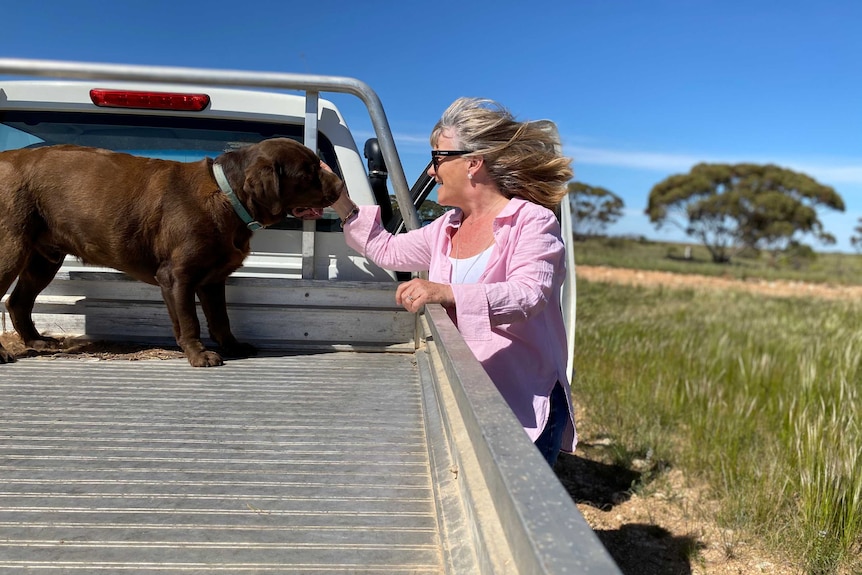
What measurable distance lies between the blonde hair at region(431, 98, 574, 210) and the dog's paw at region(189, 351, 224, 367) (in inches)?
58.4

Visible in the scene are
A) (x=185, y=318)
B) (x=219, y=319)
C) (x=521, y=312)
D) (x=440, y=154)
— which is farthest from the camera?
(x=219, y=319)

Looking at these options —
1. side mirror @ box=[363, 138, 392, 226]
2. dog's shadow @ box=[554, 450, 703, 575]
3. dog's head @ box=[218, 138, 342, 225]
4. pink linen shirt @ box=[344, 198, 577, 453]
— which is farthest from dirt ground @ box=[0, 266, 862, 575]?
pink linen shirt @ box=[344, 198, 577, 453]

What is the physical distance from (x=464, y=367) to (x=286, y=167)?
191 cm

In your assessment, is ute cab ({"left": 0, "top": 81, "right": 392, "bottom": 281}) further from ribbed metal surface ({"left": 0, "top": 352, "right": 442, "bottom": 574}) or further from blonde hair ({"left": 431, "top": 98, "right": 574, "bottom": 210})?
blonde hair ({"left": 431, "top": 98, "right": 574, "bottom": 210})

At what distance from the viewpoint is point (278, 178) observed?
3.20 metres

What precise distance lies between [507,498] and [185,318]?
103 inches

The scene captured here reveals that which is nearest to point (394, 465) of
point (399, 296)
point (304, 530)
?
point (304, 530)

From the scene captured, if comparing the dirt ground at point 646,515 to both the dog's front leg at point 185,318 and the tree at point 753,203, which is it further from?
the tree at point 753,203

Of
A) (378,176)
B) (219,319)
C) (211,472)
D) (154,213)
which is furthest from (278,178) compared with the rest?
(211,472)

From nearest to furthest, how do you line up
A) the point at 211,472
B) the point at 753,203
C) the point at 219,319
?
the point at 211,472 → the point at 219,319 → the point at 753,203

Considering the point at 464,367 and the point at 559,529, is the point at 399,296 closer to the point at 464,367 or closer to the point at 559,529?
the point at 464,367

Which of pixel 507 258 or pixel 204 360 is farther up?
pixel 507 258

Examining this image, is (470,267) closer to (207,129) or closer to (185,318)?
(185,318)

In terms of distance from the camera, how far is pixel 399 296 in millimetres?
2453
